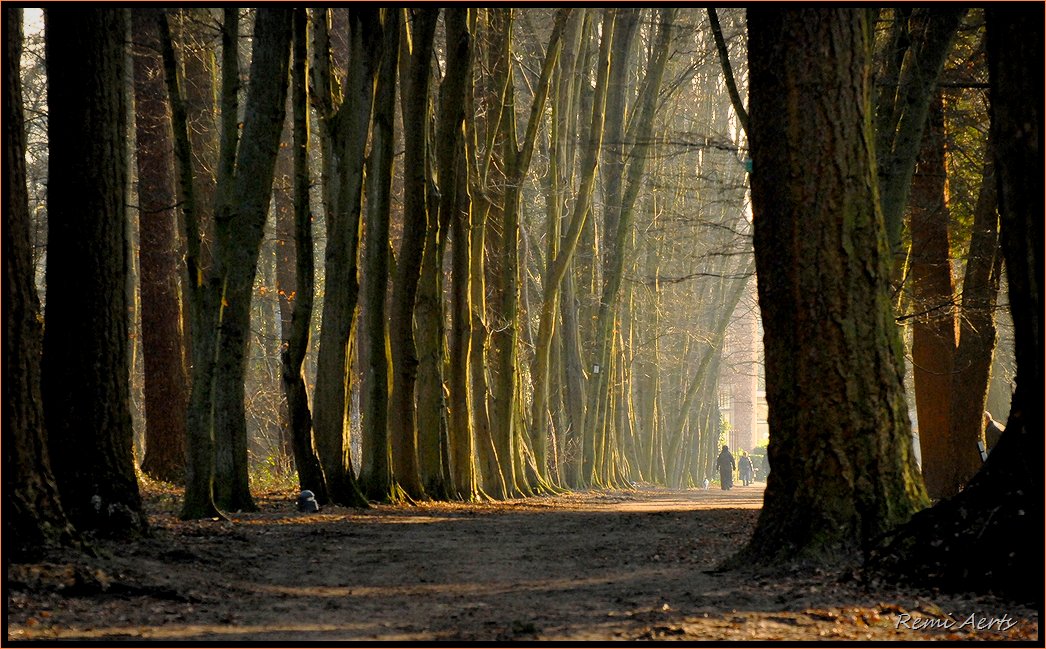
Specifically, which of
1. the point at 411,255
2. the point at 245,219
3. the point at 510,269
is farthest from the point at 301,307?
the point at 510,269

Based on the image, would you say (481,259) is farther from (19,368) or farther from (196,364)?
(19,368)

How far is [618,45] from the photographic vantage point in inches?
1110

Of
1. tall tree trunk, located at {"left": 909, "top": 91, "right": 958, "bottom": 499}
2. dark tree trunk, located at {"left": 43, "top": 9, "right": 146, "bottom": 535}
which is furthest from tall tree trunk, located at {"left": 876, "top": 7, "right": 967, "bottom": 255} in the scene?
dark tree trunk, located at {"left": 43, "top": 9, "right": 146, "bottom": 535}

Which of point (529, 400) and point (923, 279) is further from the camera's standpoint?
point (529, 400)

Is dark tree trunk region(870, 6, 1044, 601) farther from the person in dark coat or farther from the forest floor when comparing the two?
the person in dark coat

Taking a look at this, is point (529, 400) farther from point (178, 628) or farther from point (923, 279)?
point (178, 628)

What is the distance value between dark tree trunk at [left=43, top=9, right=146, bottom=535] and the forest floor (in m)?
0.54

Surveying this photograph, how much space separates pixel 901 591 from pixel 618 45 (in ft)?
76.0

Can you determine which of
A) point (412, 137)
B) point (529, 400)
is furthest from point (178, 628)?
point (529, 400)

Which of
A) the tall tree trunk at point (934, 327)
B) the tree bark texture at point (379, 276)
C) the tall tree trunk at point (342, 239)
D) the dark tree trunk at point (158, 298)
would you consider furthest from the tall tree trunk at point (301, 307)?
the tall tree trunk at point (934, 327)

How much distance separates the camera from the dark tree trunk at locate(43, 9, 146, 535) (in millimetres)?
8227

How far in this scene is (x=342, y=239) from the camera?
14383 millimetres

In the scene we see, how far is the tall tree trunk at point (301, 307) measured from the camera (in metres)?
13.3

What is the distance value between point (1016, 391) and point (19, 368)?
16.5 ft
